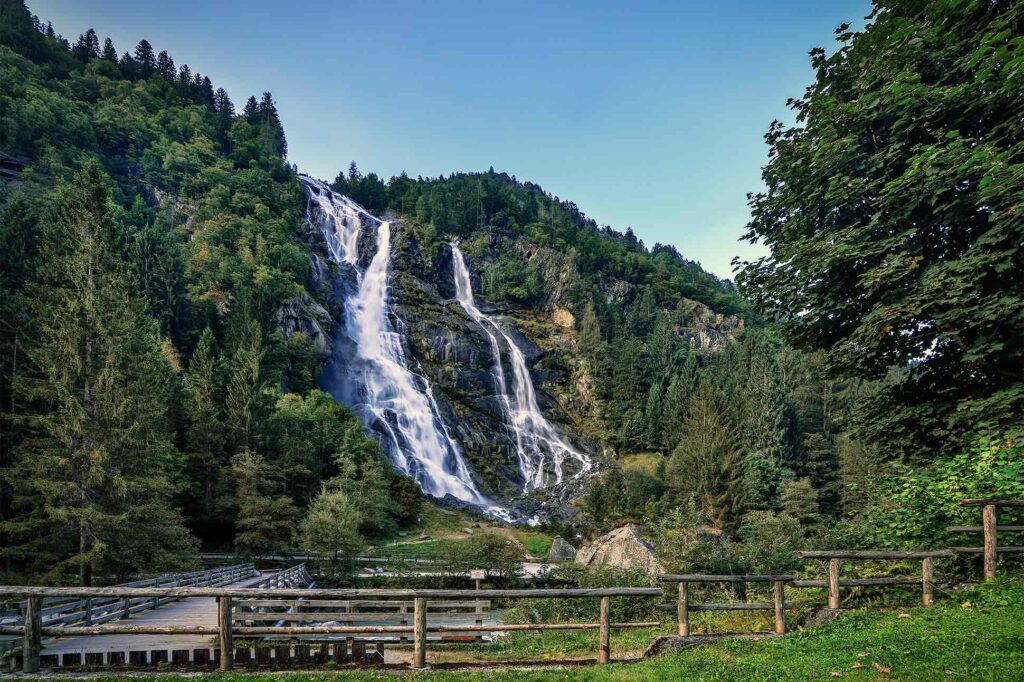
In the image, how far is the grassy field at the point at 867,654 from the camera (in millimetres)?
5805

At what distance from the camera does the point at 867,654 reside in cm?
643

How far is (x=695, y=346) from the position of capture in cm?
10750

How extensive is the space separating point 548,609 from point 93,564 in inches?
674

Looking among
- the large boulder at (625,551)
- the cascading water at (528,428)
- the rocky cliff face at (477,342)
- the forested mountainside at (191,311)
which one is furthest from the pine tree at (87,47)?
the large boulder at (625,551)

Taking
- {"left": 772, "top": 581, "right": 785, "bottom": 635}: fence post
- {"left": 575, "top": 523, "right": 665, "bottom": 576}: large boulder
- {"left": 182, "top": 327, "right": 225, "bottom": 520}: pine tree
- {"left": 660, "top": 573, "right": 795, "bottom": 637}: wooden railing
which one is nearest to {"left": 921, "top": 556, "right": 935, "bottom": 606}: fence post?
{"left": 660, "top": 573, "right": 795, "bottom": 637}: wooden railing

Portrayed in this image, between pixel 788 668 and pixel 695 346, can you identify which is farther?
pixel 695 346

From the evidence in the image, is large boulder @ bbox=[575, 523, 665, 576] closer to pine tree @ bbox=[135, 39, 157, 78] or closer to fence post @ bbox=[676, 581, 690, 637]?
fence post @ bbox=[676, 581, 690, 637]

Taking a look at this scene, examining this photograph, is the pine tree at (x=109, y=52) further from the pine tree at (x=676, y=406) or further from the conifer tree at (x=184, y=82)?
the pine tree at (x=676, y=406)

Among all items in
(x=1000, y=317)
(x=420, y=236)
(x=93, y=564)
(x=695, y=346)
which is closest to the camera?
(x=1000, y=317)

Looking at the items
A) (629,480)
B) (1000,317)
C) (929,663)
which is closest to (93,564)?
(929,663)

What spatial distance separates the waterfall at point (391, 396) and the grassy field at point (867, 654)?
142ft

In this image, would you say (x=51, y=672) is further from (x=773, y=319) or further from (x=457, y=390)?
(x=457, y=390)

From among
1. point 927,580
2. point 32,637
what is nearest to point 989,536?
point 927,580

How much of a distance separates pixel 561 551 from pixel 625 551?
37.9 ft
